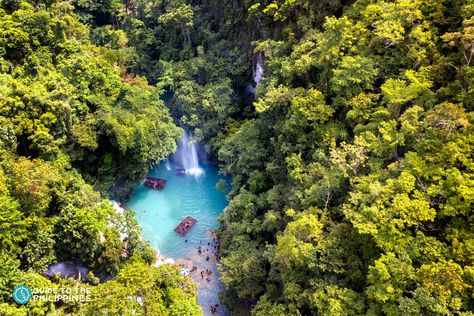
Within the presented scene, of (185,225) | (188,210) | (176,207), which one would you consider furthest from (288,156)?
(176,207)

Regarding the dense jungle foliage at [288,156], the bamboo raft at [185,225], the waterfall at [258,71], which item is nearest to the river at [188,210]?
the bamboo raft at [185,225]

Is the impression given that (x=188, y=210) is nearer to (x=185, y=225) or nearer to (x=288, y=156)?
(x=185, y=225)

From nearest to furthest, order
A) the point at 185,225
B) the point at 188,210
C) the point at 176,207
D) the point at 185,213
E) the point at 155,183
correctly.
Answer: the point at 185,225
the point at 185,213
the point at 188,210
the point at 176,207
the point at 155,183

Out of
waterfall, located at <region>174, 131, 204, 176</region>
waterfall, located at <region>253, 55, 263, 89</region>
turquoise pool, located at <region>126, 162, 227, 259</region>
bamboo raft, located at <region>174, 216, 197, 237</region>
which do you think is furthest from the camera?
waterfall, located at <region>174, 131, 204, 176</region>

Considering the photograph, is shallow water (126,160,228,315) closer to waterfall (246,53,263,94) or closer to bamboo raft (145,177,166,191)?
bamboo raft (145,177,166,191)

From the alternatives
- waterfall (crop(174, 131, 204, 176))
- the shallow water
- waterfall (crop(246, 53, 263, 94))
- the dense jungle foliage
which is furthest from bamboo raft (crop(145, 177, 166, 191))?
waterfall (crop(246, 53, 263, 94))

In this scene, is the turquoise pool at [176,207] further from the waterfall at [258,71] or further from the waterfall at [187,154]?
the waterfall at [258,71]
